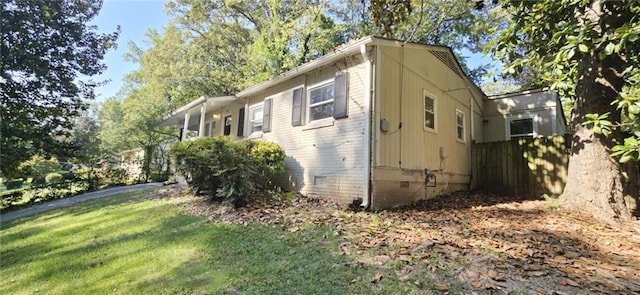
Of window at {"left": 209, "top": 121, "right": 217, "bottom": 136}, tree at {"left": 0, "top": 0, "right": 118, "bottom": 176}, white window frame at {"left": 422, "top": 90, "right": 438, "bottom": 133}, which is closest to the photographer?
white window frame at {"left": 422, "top": 90, "right": 438, "bottom": 133}

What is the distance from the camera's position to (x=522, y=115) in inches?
435

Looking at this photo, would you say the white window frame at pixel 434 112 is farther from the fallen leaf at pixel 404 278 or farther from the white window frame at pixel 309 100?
the fallen leaf at pixel 404 278

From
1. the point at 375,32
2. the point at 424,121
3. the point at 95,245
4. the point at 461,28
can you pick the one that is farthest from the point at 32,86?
the point at 461,28

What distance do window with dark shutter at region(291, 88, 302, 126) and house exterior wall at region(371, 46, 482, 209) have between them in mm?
2486

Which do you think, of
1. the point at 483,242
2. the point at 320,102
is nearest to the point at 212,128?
the point at 320,102

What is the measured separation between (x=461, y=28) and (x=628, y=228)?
14622mm

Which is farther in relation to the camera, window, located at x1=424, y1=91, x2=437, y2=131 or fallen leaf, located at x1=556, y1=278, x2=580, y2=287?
window, located at x1=424, y1=91, x2=437, y2=131

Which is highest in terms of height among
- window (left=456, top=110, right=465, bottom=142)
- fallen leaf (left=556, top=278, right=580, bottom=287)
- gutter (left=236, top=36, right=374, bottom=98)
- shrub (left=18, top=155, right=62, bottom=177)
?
gutter (left=236, top=36, right=374, bottom=98)

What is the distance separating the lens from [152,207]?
7723mm

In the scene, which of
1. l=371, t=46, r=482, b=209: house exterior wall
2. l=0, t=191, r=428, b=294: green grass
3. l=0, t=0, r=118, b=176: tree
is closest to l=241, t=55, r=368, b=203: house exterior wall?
l=371, t=46, r=482, b=209: house exterior wall

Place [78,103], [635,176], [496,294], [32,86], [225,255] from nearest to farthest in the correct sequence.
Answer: [496,294] < [225,255] < [635,176] < [32,86] < [78,103]

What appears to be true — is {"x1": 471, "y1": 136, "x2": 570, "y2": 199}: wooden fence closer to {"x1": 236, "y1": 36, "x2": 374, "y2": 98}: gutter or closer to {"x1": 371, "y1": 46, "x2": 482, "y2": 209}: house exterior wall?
{"x1": 371, "y1": 46, "x2": 482, "y2": 209}: house exterior wall

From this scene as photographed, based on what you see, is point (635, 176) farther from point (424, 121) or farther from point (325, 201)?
point (325, 201)

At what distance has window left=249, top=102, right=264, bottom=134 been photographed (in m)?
10.5
